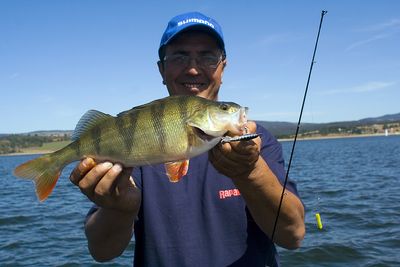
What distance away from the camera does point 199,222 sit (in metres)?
3.38

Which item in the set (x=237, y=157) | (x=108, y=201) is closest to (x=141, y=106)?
(x=108, y=201)

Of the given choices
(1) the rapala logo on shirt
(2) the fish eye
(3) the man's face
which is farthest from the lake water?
(2) the fish eye

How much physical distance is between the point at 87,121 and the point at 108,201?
68cm

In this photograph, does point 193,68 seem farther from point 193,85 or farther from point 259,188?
point 259,188

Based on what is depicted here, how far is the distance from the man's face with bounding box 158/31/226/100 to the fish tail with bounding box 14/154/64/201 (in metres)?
1.24

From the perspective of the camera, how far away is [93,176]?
3.04 metres

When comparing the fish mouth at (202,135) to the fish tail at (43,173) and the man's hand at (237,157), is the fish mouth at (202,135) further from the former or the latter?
the fish tail at (43,173)

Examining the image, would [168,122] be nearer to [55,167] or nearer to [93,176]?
[93,176]

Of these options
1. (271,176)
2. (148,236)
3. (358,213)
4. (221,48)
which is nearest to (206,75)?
(221,48)

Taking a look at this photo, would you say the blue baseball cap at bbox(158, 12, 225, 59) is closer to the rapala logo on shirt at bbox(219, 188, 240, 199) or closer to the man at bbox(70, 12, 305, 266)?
the man at bbox(70, 12, 305, 266)

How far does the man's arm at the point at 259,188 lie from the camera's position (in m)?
2.76

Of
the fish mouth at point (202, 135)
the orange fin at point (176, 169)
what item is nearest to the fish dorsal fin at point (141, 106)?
the fish mouth at point (202, 135)

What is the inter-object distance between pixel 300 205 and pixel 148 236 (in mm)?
1271

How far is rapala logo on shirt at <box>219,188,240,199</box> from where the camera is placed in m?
3.46
